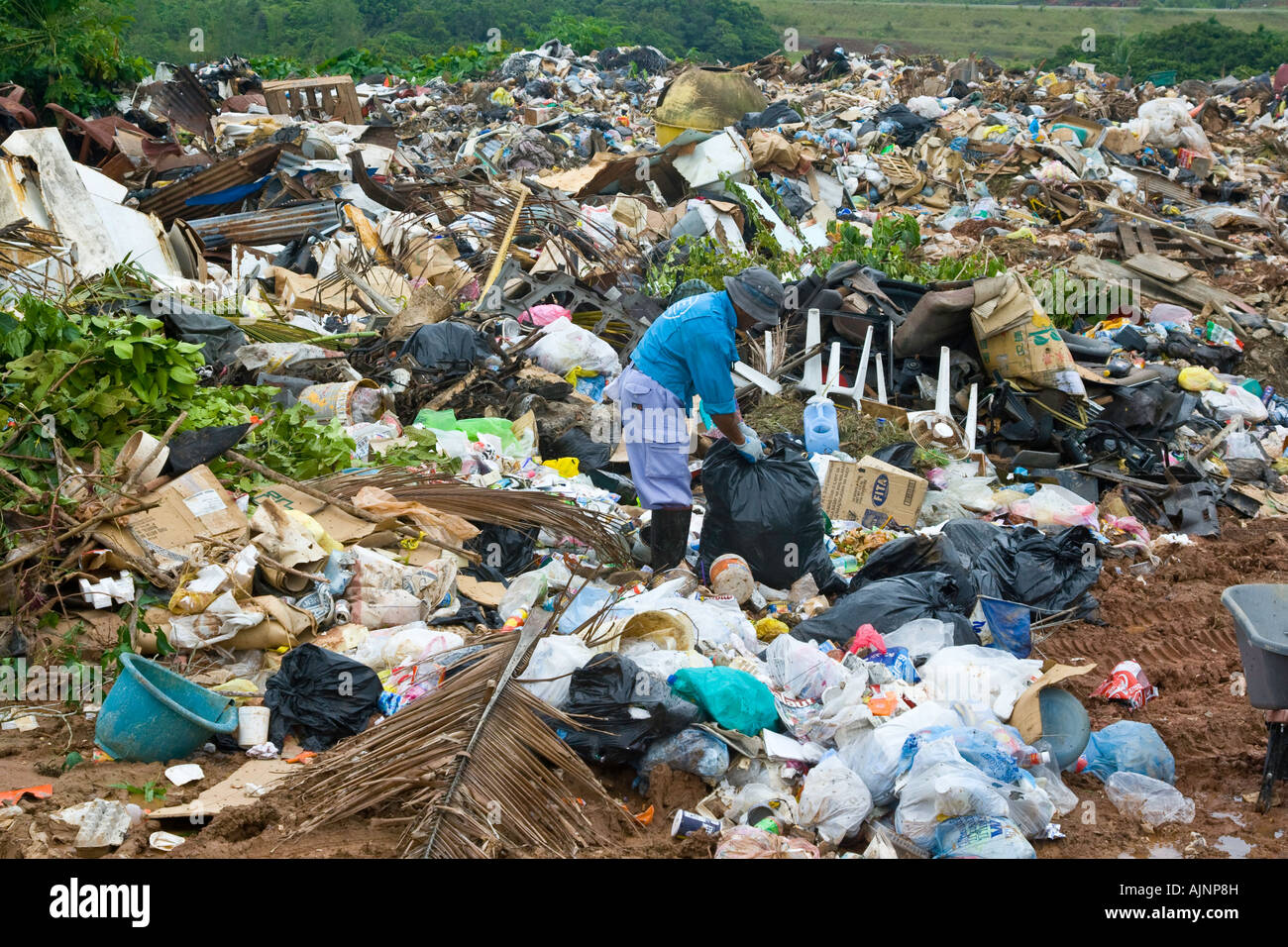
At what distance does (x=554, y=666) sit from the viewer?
3434 millimetres

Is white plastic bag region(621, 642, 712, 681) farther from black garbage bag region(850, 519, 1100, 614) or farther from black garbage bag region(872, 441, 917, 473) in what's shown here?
black garbage bag region(872, 441, 917, 473)

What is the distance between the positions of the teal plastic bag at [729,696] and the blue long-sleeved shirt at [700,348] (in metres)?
1.37

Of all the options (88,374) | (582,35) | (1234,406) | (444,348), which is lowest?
(1234,406)

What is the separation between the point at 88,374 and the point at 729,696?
3.17m

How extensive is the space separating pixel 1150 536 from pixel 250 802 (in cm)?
494

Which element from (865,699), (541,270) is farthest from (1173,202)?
(865,699)

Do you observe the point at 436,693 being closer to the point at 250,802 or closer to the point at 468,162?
the point at 250,802

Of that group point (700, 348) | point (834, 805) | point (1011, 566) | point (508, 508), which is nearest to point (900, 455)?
point (1011, 566)

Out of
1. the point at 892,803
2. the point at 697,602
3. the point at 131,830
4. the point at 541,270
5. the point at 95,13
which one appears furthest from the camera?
the point at 95,13

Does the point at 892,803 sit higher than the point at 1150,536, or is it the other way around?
the point at 892,803

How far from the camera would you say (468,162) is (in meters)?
13.3

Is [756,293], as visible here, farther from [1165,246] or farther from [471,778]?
[1165,246]

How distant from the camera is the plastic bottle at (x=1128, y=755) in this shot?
3.49m

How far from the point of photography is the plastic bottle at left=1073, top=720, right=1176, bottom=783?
349 centimetres
